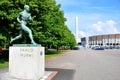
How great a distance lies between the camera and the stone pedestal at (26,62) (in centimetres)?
1480

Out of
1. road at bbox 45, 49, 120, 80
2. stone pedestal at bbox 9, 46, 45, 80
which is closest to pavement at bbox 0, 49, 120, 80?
road at bbox 45, 49, 120, 80

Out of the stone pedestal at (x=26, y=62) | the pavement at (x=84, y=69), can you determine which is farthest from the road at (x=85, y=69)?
the stone pedestal at (x=26, y=62)

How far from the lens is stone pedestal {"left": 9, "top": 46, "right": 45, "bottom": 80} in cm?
1480

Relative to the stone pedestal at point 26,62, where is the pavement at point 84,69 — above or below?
below

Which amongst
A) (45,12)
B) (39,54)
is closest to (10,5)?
(45,12)

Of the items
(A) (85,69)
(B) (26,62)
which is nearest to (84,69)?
(A) (85,69)

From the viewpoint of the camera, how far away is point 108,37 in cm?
16912

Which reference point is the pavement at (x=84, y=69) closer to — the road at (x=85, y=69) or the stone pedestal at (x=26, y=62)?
the road at (x=85, y=69)

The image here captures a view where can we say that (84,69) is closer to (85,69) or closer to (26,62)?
(85,69)

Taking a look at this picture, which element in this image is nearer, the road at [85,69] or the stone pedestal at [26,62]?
the stone pedestal at [26,62]

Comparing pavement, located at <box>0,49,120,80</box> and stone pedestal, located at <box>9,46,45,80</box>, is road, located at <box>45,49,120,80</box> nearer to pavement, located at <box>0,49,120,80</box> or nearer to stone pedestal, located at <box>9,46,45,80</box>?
pavement, located at <box>0,49,120,80</box>

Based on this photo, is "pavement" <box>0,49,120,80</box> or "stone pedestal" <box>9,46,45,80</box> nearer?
"stone pedestal" <box>9,46,45,80</box>

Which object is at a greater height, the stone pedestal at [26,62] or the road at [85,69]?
the stone pedestal at [26,62]

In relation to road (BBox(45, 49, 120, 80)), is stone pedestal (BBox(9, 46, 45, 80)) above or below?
above
